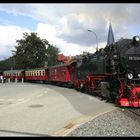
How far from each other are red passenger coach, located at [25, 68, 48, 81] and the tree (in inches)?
720

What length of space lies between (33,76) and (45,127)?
52.6 m

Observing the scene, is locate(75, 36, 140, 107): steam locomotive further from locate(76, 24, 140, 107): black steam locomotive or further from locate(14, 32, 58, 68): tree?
locate(14, 32, 58, 68): tree

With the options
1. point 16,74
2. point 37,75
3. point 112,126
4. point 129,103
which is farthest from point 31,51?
point 112,126

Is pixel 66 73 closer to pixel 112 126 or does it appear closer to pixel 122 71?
pixel 122 71

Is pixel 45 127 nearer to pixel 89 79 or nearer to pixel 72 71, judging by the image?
pixel 89 79

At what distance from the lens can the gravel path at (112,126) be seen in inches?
361

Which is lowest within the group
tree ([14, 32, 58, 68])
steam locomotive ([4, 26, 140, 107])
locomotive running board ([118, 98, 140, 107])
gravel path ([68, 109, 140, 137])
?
gravel path ([68, 109, 140, 137])

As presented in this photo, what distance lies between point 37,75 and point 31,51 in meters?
33.1

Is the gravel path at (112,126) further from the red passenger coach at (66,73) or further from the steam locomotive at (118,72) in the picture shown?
the red passenger coach at (66,73)

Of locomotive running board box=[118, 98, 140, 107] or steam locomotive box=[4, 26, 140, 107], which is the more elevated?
steam locomotive box=[4, 26, 140, 107]

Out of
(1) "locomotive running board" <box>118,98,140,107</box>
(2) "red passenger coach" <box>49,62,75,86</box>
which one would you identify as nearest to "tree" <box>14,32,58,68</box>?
(2) "red passenger coach" <box>49,62,75,86</box>

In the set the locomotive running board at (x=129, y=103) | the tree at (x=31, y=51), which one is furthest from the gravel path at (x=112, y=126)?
Result: the tree at (x=31, y=51)

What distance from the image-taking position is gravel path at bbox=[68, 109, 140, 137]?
9181mm

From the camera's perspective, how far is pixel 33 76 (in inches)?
2459
